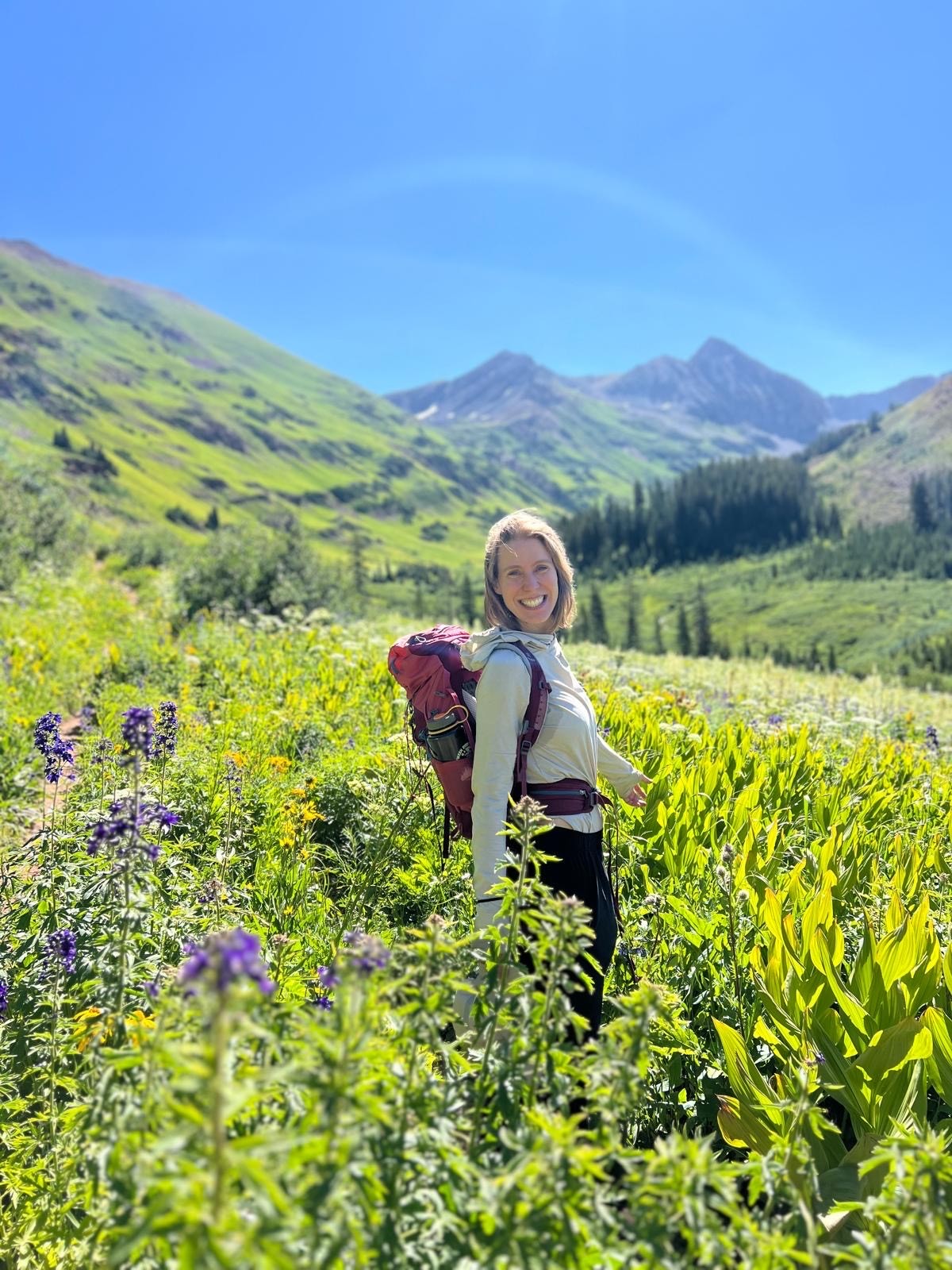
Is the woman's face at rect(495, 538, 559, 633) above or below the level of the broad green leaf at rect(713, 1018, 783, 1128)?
above

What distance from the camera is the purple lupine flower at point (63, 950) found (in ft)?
8.01

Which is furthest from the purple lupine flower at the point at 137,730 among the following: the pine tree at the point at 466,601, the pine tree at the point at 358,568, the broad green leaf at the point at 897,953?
the pine tree at the point at 466,601

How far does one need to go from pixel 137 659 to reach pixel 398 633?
200 inches

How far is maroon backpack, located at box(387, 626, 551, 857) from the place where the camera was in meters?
2.90

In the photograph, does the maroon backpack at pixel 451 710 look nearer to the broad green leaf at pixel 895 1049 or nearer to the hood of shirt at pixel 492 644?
the hood of shirt at pixel 492 644

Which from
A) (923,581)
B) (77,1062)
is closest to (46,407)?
(923,581)

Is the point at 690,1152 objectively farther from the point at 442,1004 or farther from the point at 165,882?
the point at 165,882

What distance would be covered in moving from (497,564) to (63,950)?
7.14 ft

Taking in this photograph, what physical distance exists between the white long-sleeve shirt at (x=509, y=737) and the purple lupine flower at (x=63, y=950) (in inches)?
54.6

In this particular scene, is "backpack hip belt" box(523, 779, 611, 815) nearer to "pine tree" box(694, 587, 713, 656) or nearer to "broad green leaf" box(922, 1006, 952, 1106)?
"broad green leaf" box(922, 1006, 952, 1106)

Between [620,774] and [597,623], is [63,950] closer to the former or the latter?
[620,774]

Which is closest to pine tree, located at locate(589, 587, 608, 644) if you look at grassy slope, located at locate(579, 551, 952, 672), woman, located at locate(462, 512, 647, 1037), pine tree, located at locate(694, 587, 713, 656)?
grassy slope, located at locate(579, 551, 952, 672)

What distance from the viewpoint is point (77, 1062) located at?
8.34 feet

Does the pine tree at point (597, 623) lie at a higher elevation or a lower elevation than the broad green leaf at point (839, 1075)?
higher
